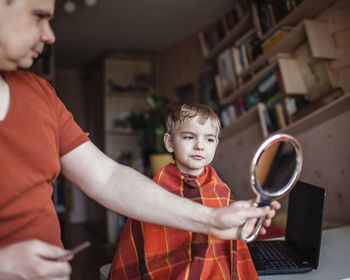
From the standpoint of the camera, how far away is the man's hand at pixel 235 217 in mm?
726

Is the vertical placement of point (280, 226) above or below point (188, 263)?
below

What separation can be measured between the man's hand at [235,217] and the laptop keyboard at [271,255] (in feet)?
1.37

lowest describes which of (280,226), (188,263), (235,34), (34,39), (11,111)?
(280,226)

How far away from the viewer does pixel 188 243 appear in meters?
1.00

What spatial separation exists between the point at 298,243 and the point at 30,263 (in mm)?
1038

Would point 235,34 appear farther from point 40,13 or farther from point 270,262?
point 40,13

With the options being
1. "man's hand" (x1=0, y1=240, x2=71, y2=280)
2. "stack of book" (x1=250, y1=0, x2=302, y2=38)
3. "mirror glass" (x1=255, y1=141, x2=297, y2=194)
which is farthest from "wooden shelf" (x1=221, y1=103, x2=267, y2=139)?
"man's hand" (x1=0, y1=240, x2=71, y2=280)

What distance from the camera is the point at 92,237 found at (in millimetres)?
5016

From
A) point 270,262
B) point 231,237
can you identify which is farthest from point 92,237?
point 231,237

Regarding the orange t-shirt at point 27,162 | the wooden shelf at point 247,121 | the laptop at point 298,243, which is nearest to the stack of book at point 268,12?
the wooden shelf at point 247,121

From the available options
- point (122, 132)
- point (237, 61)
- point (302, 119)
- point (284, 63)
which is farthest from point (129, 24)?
point (302, 119)

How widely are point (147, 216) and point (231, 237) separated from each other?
0.20m

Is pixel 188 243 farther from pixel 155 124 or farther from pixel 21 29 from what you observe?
pixel 155 124

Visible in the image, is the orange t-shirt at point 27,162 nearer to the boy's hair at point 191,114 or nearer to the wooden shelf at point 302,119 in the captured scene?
the boy's hair at point 191,114
